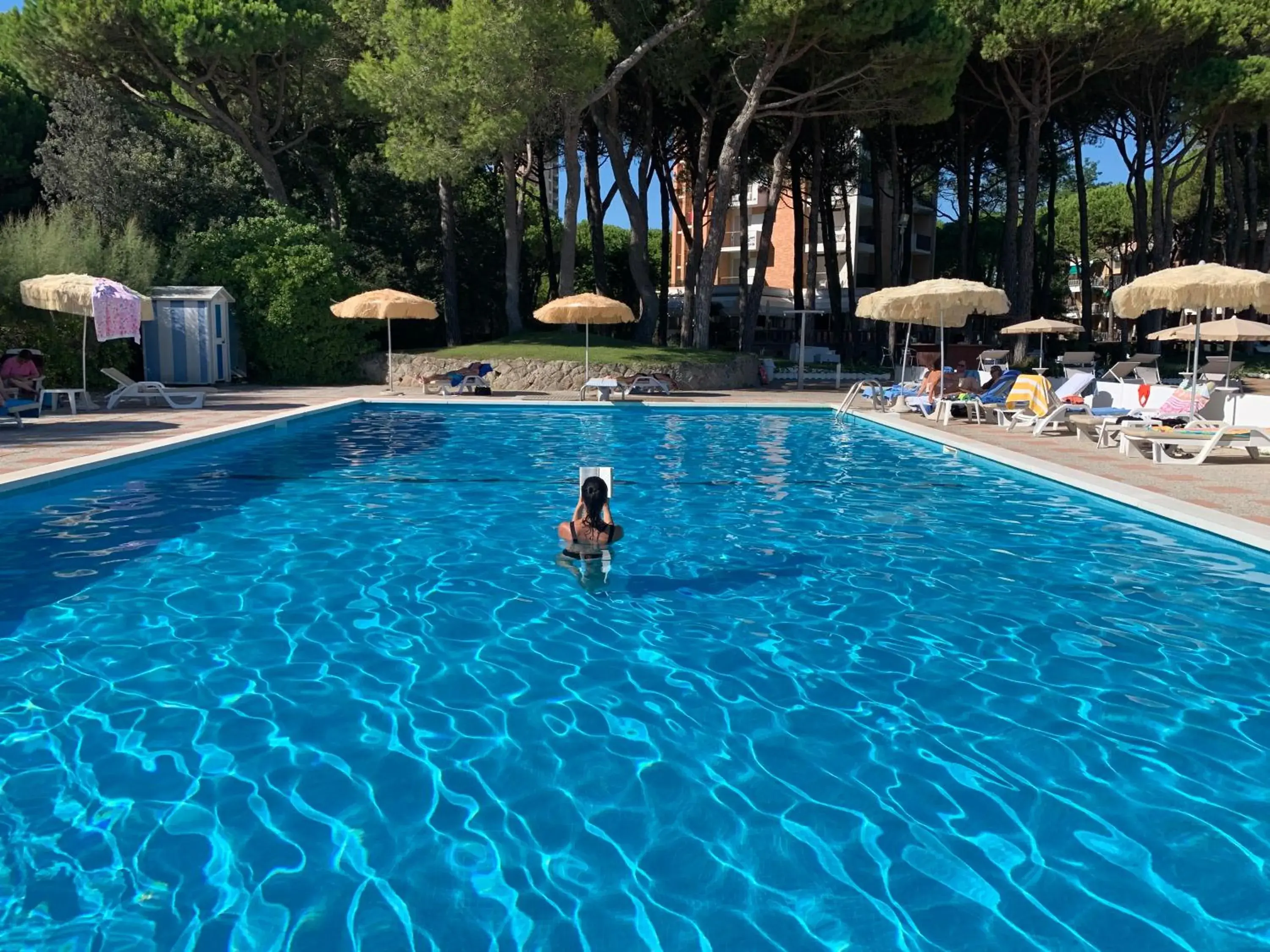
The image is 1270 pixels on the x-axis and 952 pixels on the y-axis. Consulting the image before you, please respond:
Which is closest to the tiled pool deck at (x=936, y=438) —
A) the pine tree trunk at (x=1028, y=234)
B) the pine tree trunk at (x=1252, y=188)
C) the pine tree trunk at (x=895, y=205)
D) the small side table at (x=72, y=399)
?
the small side table at (x=72, y=399)

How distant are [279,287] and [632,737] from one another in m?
21.6

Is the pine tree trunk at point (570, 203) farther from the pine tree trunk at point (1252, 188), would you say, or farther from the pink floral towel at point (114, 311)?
the pine tree trunk at point (1252, 188)

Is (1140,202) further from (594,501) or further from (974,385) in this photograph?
(594,501)

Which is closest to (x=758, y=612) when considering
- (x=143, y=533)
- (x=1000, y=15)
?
(x=143, y=533)

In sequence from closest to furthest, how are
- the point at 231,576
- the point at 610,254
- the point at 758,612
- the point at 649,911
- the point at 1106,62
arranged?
the point at 649,911 < the point at 758,612 < the point at 231,576 < the point at 1106,62 < the point at 610,254

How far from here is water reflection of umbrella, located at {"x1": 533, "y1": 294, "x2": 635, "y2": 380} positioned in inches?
800

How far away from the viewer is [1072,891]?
3.01 meters

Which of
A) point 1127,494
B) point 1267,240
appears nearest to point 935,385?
point 1127,494

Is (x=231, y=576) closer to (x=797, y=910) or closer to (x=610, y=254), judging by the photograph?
(x=797, y=910)

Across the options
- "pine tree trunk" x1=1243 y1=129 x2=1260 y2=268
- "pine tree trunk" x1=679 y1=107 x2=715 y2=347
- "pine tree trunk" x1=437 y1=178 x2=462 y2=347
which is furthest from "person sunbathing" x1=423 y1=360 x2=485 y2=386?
"pine tree trunk" x1=1243 y1=129 x2=1260 y2=268

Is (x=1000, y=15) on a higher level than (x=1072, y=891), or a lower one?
higher

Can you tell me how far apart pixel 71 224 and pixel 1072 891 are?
23.2 metres

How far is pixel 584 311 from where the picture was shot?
799 inches

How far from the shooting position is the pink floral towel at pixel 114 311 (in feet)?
47.2
